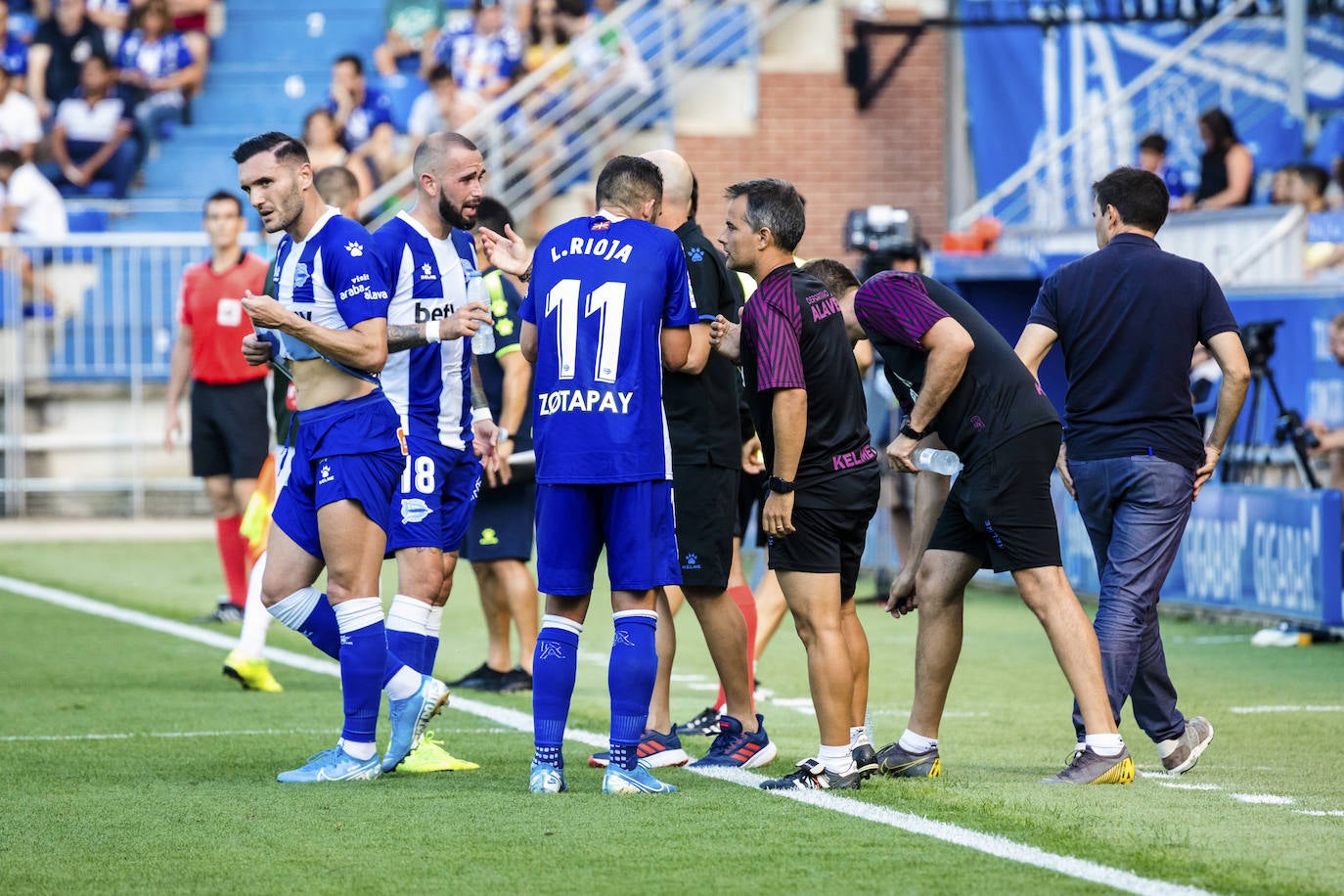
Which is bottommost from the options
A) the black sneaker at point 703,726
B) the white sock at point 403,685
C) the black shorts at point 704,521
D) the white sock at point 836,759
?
the black sneaker at point 703,726

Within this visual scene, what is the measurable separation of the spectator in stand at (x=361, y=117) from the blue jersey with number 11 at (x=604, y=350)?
578 inches

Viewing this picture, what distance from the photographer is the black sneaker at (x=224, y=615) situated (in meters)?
12.1

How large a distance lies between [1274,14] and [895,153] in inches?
177

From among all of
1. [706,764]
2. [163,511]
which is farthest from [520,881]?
[163,511]

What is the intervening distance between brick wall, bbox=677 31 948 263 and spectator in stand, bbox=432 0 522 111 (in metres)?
2.08

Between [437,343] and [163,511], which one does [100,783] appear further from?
[163,511]

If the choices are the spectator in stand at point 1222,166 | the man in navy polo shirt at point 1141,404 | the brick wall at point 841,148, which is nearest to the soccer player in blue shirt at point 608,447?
the man in navy polo shirt at point 1141,404

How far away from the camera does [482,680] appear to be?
966 centimetres

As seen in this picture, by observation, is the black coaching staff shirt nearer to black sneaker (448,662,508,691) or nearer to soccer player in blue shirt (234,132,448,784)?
soccer player in blue shirt (234,132,448,784)

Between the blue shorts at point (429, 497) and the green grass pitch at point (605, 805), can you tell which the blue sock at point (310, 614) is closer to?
the blue shorts at point (429, 497)

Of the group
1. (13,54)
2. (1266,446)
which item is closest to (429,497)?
(1266,446)

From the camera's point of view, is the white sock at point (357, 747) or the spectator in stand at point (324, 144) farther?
the spectator in stand at point (324, 144)

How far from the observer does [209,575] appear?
1502 cm

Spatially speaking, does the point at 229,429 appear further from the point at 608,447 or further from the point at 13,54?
the point at 13,54
